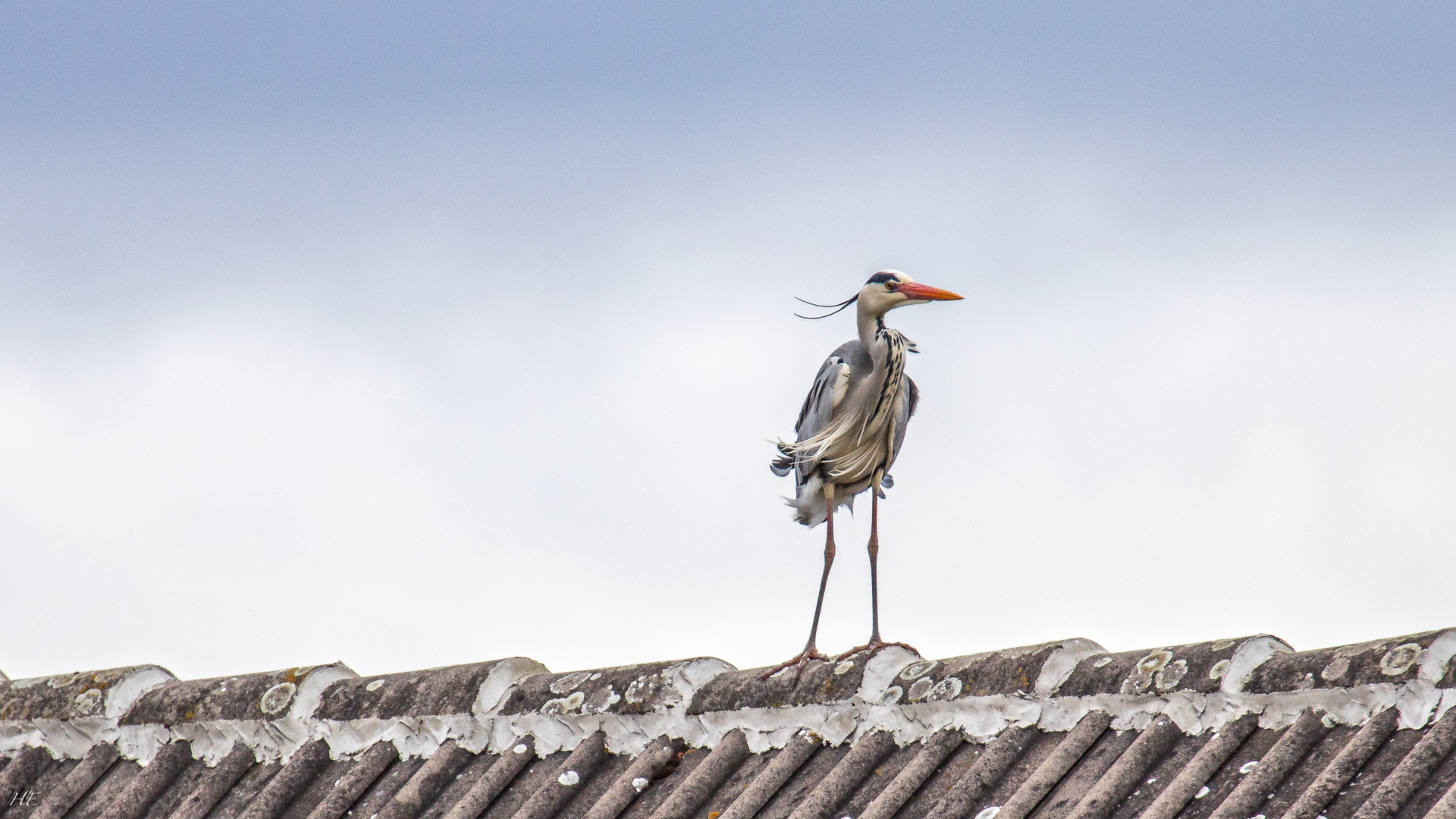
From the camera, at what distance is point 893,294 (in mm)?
5465

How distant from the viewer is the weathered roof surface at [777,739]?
2965 millimetres

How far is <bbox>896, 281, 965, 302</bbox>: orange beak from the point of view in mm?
5410

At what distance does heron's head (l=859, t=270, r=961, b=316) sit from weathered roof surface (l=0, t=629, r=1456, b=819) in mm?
1732

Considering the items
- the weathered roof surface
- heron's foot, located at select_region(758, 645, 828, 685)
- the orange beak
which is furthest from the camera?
the orange beak

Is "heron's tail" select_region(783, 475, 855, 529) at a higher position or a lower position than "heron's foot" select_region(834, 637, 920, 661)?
higher

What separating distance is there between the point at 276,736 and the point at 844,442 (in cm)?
220

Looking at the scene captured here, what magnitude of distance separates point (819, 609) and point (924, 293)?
1146 millimetres

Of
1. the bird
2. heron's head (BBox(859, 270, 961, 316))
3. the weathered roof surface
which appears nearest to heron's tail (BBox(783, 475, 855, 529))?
the bird

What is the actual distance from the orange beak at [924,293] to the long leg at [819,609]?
31.7 inches

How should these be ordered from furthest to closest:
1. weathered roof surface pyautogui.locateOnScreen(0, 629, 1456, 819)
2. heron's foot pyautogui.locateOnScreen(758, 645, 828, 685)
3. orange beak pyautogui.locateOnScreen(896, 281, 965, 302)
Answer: orange beak pyautogui.locateOnScreen(896, 281, 965, 302) → heron's foot pyautogui.locateOnScreen(758, 645, 828, 685) → weathered roof surface pyautogui.locateOnScreen(0, 629, 1456, 819)

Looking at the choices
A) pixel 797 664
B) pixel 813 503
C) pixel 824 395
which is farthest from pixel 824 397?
pixel 797 664

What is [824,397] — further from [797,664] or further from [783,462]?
[797,664]

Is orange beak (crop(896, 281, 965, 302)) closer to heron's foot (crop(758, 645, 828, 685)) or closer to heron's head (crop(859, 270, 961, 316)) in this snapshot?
heron's head (crop(859, 270, 961, 316))

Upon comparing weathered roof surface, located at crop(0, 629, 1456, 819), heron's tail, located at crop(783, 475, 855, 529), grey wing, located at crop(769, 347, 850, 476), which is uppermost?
grey wing, located at crop(769, 347, 850, 476)
